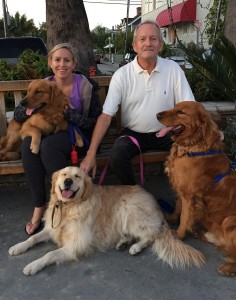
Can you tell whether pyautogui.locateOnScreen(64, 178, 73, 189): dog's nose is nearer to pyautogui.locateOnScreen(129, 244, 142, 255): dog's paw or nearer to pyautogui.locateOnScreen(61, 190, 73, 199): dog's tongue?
pyautogui.locateOnScreen(61, 190, 73, 199): dog's tongue

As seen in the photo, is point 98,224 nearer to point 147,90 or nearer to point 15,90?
point 147,90

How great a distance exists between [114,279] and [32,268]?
2.26 feet

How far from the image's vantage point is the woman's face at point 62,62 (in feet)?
12.3

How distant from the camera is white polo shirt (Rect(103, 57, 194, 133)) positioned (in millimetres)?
3832

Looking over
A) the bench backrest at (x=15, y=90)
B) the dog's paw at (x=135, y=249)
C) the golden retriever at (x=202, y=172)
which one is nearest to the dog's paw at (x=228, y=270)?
the golden retriever at (x=202, y=172)

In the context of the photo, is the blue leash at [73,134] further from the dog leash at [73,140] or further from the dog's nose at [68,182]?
the dog's nose at [68,182]

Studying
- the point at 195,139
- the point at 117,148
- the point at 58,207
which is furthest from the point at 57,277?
the point at 195,139

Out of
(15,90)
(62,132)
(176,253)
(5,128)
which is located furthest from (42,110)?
(176,253)

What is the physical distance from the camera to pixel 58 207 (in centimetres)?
333

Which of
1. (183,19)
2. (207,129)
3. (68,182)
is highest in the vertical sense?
(183,19)

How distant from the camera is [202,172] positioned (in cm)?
321

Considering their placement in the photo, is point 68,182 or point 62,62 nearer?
point 68,182

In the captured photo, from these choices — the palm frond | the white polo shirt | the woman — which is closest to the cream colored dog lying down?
the woman

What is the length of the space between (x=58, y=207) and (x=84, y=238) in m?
0.37
